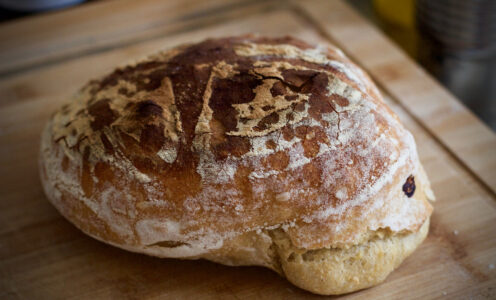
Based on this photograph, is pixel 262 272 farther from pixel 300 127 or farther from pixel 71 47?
pixel 71 47

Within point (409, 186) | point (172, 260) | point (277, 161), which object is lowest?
point (172, 260)

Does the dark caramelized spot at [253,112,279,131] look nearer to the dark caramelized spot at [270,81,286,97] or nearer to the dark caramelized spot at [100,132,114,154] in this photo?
the dark caramelized spot at [270,81,286,97]

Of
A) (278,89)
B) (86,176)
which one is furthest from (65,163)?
(278,89)

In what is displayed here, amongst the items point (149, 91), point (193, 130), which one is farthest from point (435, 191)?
point (149, 91)

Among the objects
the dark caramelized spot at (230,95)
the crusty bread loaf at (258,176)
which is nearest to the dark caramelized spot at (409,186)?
the crusty bread loaf at (258,176)

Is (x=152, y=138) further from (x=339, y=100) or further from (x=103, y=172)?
(x=339, y=100)

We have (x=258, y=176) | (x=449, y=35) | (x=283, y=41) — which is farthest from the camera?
(x=449, y=35)

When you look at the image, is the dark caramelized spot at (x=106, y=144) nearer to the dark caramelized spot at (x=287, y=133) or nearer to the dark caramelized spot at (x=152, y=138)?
the dark caramelized spot at (x=152, y=138)
